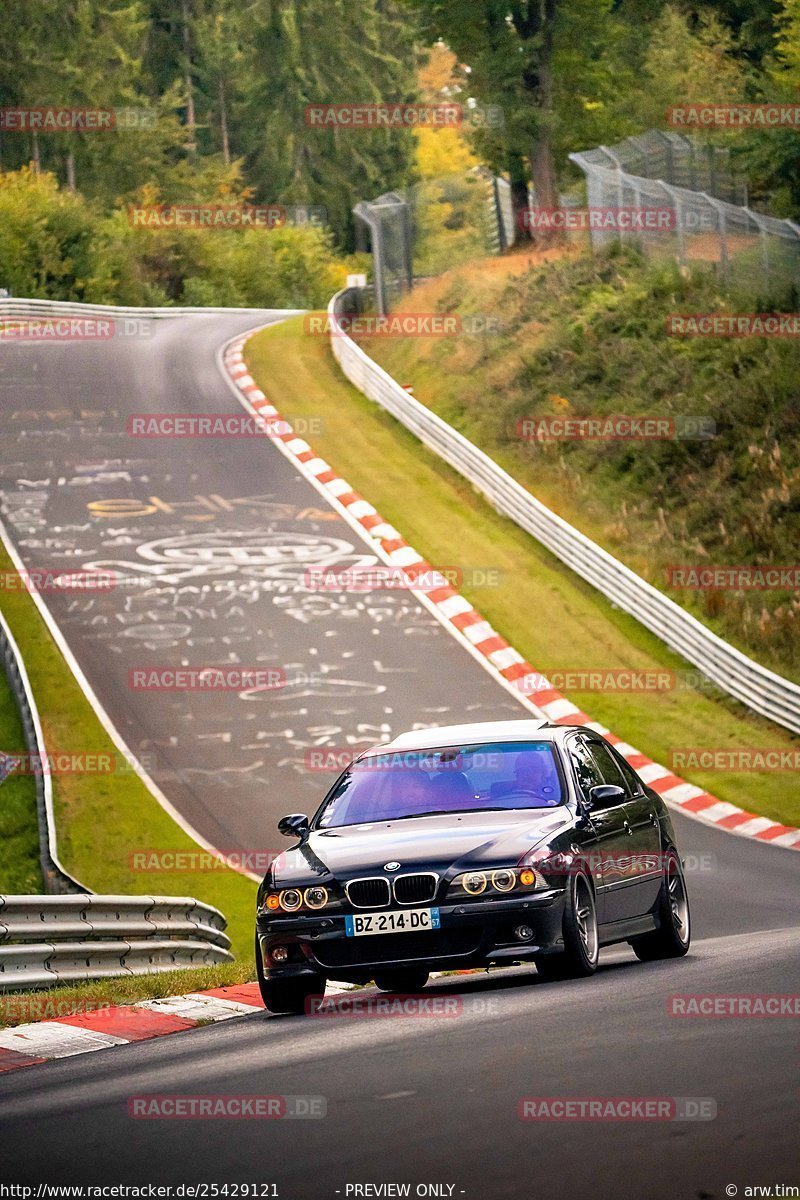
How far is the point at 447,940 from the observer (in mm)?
9984

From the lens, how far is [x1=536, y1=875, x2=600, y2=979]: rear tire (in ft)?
33.6

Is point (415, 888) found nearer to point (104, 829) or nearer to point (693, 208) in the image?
point (104, 829)

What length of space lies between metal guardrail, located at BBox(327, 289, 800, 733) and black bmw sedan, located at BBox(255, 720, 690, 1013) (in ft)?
46.5

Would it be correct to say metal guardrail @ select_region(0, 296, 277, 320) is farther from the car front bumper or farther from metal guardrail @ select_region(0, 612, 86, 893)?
the car front bumper

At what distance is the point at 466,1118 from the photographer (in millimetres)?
6562

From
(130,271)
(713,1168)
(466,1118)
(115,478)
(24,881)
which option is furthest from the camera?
(130,271)

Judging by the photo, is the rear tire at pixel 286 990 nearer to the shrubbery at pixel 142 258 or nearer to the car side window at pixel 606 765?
the car side window at pixel 606 765

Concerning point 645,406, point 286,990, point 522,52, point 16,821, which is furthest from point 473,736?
point 522,52

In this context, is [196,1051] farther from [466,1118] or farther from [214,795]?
[214,795]

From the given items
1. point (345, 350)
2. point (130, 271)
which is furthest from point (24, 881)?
point (130, 271)

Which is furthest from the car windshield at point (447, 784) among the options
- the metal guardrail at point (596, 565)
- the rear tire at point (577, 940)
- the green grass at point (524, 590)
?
the metal guardrail at point (596, 565)

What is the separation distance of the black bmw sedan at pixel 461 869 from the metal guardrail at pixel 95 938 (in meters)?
1.81

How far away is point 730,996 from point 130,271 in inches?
2675

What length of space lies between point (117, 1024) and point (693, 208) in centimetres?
2871
